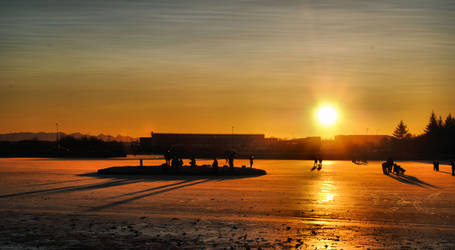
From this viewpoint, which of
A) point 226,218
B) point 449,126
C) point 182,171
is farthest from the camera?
point 449,126

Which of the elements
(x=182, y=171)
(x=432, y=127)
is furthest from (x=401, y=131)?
(x=182, y=171)

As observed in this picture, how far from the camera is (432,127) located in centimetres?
11569

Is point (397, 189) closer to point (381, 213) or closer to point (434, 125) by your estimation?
point (381, 213)

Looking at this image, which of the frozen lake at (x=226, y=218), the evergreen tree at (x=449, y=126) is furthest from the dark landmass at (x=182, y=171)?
the evergreen tree at (x=449, y=126)

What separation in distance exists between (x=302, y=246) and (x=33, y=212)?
967cm

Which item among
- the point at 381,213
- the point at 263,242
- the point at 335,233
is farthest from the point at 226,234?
the point at 381,213

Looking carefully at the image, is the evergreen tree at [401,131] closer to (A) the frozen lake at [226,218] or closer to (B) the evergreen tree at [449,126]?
(B) the evergreen tree at [449,126]

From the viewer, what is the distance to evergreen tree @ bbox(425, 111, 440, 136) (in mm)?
111994

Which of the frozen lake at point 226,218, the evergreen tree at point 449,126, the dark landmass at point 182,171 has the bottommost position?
the frozen lake at point 226,218

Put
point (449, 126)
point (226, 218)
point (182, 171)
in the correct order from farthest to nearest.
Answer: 1. point (449, 126)
2. point (182, 171)
3. point (226, 218)

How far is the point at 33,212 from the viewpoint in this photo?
14305 millimetres

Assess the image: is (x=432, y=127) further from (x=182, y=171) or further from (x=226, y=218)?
(x=226, y=218)

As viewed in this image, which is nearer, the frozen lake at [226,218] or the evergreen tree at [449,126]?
the frozen lake at [226,218]

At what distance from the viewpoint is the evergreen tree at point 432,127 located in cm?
11199
